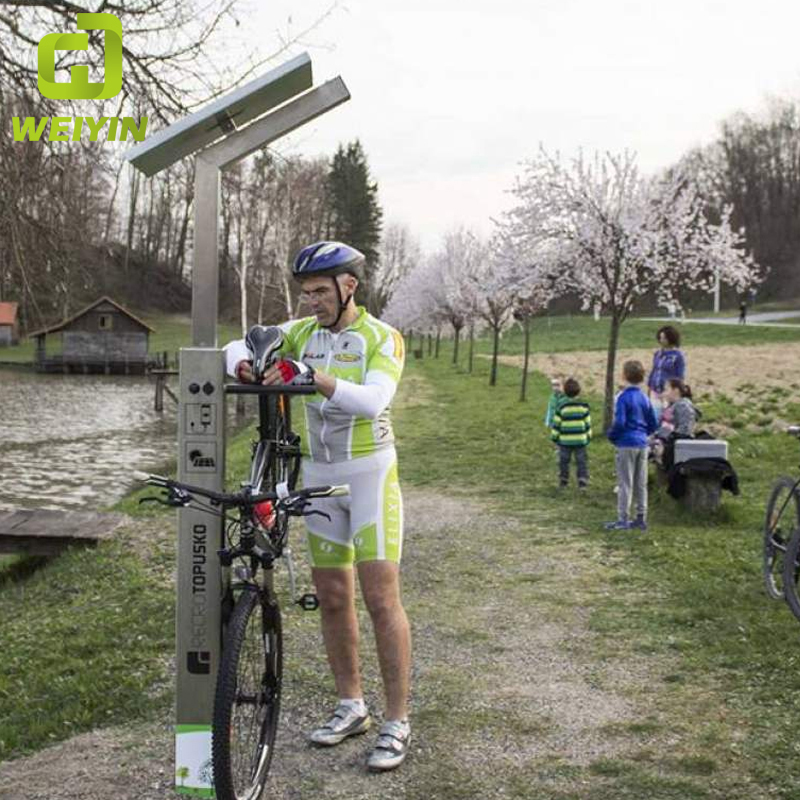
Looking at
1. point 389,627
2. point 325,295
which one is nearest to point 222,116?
point 325,295

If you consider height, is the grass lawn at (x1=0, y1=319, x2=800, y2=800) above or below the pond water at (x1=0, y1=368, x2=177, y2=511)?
above

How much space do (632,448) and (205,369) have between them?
21.7ft

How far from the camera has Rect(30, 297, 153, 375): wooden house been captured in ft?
208

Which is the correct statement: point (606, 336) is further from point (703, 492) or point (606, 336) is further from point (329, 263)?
point (329, 263)

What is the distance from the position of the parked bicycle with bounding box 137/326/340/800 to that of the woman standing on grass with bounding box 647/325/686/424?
28.8 ft

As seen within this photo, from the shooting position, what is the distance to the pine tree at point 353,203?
84312mm

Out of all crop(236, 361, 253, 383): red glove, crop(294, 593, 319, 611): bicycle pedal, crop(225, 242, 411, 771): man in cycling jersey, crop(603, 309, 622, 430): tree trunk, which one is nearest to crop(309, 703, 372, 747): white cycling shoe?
crop(225, 242, 411, 771): man in cycling jersey

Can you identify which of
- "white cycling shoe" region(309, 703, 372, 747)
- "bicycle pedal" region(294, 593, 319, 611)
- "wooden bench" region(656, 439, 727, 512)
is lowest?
"white cycling shoe" region(309, 703, 372, 747)

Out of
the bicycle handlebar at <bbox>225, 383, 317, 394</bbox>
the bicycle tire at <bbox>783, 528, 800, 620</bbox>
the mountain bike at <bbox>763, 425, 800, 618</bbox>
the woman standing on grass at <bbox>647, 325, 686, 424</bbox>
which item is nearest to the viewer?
the bicycle handlebar at <bbox>225, 383, 317, 394</bbox>

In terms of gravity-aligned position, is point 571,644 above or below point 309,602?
below

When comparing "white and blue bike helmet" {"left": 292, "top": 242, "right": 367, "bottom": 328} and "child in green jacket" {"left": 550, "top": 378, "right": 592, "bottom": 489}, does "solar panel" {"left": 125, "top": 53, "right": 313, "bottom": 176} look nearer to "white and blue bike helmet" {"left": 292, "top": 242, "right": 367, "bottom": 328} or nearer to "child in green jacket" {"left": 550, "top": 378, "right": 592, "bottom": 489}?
"white and blue bike helmet" {"left": 292, "top": 242, "right": 367, "bottom": 328}

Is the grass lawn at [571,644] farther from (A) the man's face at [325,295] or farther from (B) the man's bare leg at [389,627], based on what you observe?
(A) the man's face at [325,295]

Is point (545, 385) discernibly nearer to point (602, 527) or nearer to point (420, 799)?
point (602, 527)

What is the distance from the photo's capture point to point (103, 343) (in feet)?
211
